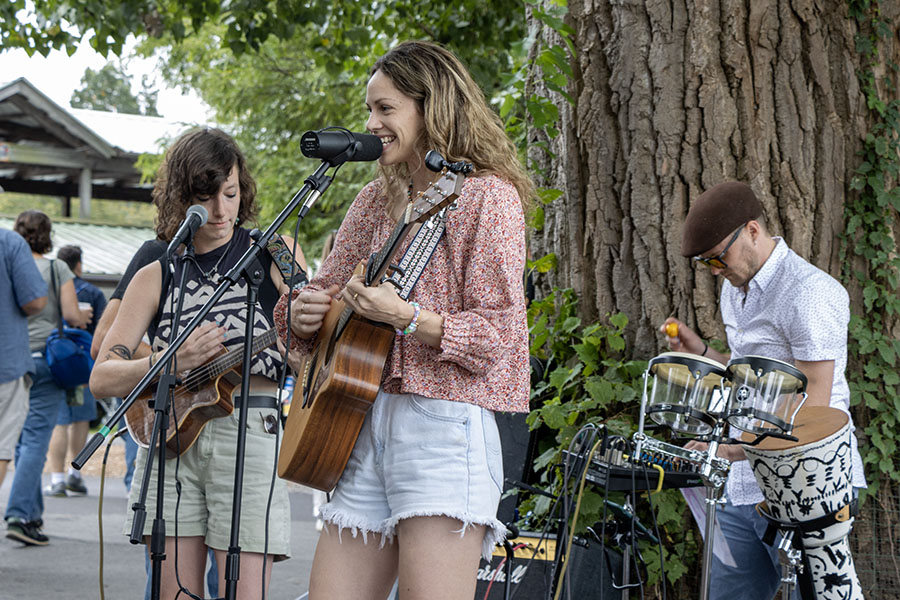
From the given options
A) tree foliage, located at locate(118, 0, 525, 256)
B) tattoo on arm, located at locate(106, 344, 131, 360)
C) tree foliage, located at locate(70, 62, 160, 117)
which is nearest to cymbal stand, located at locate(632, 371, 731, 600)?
tattoo on arm, located at locate(106, 344, 131, 360)

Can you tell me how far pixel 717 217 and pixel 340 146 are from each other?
1.53 metres

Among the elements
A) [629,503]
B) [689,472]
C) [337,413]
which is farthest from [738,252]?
[337,413]

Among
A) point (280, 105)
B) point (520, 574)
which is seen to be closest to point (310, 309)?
point (520, 574)

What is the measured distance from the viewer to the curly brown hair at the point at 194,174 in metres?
3.35

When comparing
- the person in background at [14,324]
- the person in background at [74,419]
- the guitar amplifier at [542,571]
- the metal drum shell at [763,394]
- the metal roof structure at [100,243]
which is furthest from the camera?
the metal roof structure at [100,243]

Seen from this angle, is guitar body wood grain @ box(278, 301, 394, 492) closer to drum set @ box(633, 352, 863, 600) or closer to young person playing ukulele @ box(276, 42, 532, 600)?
young person playing ukulele @ box(276, 42, 532, 600)

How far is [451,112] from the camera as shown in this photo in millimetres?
2574

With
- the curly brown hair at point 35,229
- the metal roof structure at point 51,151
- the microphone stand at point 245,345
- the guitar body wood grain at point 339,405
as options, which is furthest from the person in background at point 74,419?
the metal roof structure at point 51,151

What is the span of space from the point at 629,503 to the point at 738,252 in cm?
Result: 106

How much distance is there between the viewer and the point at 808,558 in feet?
10.8

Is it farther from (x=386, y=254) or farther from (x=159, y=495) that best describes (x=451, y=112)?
(x=159, y=495)

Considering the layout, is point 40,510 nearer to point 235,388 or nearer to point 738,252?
point 235,388

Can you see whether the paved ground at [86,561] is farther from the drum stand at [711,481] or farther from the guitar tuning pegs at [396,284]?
the guitar tuning pegs at [396,284]

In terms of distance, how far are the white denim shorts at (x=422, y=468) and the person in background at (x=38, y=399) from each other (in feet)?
15.5
